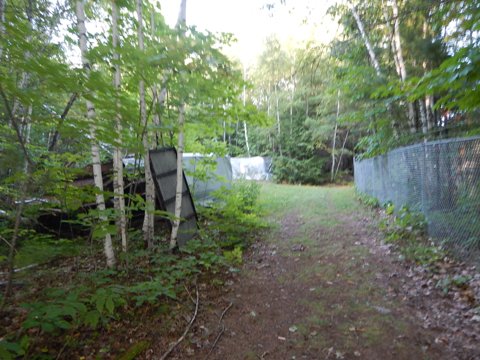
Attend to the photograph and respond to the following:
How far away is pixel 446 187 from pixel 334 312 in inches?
110

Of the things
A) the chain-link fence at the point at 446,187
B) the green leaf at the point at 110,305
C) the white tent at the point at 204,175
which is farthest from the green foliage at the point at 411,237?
the green leaf at the point at 110,305

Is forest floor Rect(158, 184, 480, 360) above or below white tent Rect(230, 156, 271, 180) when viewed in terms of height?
below

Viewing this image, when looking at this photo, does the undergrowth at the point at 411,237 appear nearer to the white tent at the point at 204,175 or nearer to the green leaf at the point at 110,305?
the white tent at the point at 204,175

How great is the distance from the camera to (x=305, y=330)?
313 centimetres

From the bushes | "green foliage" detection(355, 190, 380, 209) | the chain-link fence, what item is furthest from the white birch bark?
the bushes

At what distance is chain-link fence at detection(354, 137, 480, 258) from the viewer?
382 centimetres

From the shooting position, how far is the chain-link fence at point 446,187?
382 cm

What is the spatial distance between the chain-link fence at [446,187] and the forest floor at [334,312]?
1.97 feet

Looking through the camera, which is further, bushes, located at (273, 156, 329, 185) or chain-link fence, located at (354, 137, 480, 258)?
bushes, located at (273, 156, 329, 185)

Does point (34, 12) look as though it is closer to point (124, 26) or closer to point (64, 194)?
point (124, 26)

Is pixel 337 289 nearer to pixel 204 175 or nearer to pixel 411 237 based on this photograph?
pixel 411 237

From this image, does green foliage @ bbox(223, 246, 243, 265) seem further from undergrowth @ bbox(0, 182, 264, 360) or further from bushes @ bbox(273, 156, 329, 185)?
bushes @ bbox(273, 156, 329, 185)

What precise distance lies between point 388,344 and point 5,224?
18.7 ft

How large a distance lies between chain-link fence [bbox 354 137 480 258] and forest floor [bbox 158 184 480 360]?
600mm
